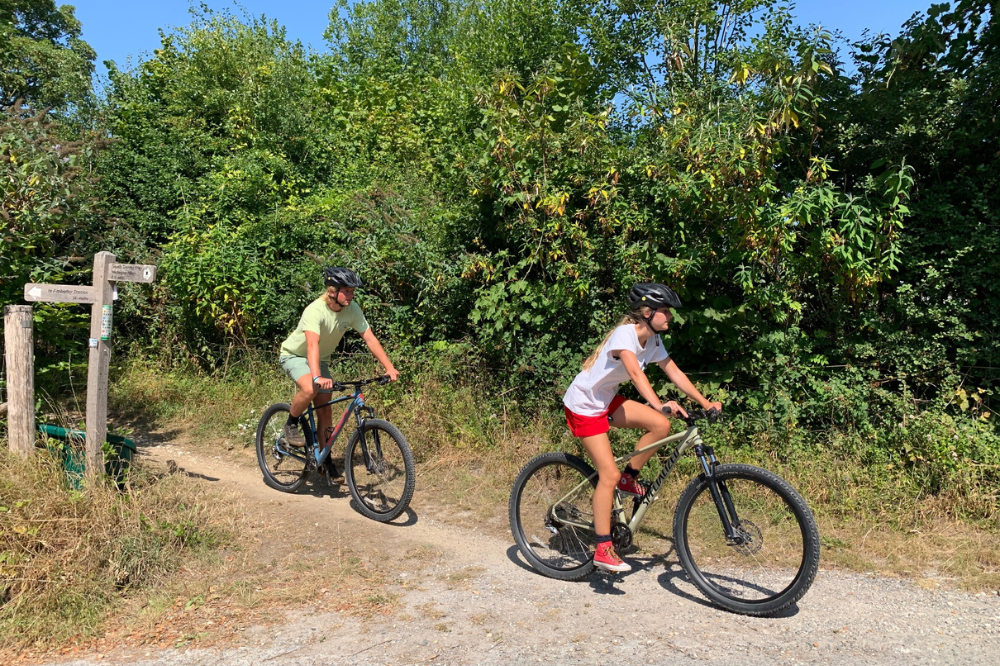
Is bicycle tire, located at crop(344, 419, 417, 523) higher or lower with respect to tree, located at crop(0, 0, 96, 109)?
lower

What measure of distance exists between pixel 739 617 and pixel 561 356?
360 centimetres

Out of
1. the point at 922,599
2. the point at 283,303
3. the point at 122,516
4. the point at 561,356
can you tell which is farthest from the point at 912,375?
the point at 283,303

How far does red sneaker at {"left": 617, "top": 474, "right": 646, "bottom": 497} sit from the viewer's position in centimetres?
492

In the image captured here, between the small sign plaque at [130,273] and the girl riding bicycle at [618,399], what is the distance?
3501 mm

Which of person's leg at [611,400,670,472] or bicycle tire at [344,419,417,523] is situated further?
bicycle tire at [344,419,417,523]

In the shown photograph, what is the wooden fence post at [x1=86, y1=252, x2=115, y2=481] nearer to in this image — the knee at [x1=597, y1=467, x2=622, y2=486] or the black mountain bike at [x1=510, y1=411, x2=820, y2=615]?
the black mountain bike at [x1=510, y1=411, x2=820, y2=615]

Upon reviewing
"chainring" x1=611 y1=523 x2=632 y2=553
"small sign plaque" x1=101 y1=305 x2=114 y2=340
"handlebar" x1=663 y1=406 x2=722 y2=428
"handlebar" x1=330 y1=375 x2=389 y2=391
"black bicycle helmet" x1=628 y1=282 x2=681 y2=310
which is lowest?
"chainring" x1=611 y1=523 x2=632 y2=553

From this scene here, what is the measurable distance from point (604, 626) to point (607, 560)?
497mm

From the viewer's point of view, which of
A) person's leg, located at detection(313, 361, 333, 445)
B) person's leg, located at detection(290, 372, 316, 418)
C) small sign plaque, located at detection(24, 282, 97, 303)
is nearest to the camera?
small sign plaque, located at detection(24, 282, 97, 303)

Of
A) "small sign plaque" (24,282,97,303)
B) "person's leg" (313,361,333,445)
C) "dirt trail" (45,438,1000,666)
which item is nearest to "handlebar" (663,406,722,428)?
"dirt trail" (45,438,1000,666)

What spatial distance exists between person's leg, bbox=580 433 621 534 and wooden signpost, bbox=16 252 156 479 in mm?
3678

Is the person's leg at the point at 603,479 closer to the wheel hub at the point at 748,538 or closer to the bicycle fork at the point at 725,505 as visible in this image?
the bicycle fork at the point at 725,505

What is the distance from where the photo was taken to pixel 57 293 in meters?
5.53

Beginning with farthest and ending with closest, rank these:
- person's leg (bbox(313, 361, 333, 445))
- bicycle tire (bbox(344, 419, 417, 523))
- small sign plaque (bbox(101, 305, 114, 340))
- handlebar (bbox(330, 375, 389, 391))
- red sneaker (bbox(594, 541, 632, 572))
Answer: person's leg (bbox(313, 361, 333, 445)) < handlebar (bbox(330, 375, 389, 391)) < bicycle tire (bbox(344, 419, 417, 523)) < small sign plaque (bbox(101, 305, 114, 340)) < red sneaker (bbox(594, 541, 632, 572))
